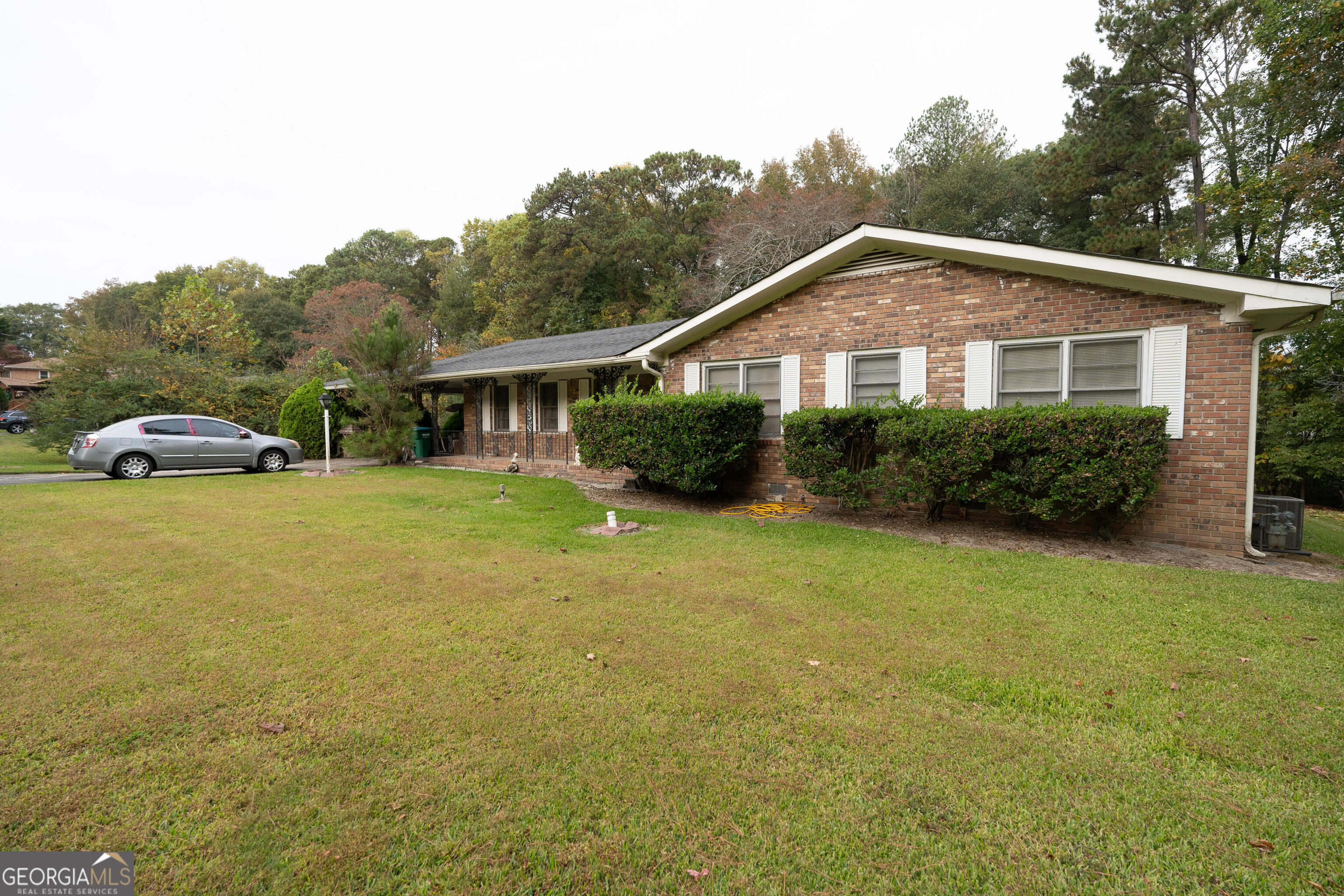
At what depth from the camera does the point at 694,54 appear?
61.7ft

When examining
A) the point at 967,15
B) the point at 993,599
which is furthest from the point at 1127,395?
the point at 967,15

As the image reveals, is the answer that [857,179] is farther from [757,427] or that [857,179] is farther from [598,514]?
[598,514]

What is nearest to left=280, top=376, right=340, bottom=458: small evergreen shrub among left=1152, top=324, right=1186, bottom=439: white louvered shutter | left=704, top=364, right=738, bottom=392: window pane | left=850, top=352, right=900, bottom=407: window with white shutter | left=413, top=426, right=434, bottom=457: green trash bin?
left=413, top=426, right=434, bottom=457: green trash bin

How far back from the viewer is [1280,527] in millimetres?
7031

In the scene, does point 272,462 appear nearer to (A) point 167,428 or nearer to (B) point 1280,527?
(A) point 167,428

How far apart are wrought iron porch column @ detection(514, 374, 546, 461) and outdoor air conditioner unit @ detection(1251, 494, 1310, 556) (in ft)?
46.7

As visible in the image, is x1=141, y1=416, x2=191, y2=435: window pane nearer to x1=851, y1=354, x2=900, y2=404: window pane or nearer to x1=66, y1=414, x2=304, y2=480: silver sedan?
x1=66, y1=414, x2=304, y2=480: silver sedan

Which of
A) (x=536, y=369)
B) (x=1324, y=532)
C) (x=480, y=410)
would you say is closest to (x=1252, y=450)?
(x=1324, y=532)

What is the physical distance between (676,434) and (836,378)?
289 cm

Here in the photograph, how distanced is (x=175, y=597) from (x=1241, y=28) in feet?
99.2

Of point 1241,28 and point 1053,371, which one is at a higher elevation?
point 1241,28

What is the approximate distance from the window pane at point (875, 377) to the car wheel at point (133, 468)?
15478 mm

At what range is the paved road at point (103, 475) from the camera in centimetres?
1202

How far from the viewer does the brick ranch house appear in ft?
22.1
